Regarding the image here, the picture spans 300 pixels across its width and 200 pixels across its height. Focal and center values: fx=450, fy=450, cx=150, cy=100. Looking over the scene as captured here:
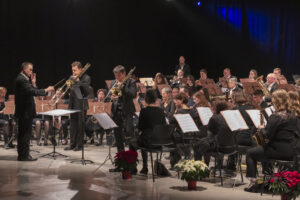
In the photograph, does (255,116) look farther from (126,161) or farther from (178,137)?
(126,161)

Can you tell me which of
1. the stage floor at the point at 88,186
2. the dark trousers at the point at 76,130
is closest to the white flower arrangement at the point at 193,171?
the stage floor at the point at 88,186

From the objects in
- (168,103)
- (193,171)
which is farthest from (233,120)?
(168,103)

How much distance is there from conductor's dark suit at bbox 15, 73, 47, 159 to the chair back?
2.63 meters

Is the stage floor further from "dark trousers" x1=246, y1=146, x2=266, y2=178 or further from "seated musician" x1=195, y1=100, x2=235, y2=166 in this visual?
"seated musician" x1=195, y1=100, x2=235, y2=166

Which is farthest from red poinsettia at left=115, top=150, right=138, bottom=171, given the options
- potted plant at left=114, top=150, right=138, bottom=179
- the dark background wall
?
the dark background wall

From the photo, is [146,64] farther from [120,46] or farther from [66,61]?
[66,61]

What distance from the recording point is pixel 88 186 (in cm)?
612

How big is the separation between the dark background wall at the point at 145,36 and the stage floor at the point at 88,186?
699 centimetres

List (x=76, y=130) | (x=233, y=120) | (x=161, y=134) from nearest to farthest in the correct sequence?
(x=233, y=120) < (x=161, y=134) < (x=76, y=130)

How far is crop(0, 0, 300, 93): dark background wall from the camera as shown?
13.9m

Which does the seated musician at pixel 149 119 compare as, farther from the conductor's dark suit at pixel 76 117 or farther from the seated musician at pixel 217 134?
the conductor's dark suit at pixel 76 117

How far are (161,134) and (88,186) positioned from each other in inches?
50.3

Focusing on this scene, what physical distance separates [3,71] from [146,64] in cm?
540

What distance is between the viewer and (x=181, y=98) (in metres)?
7.82
